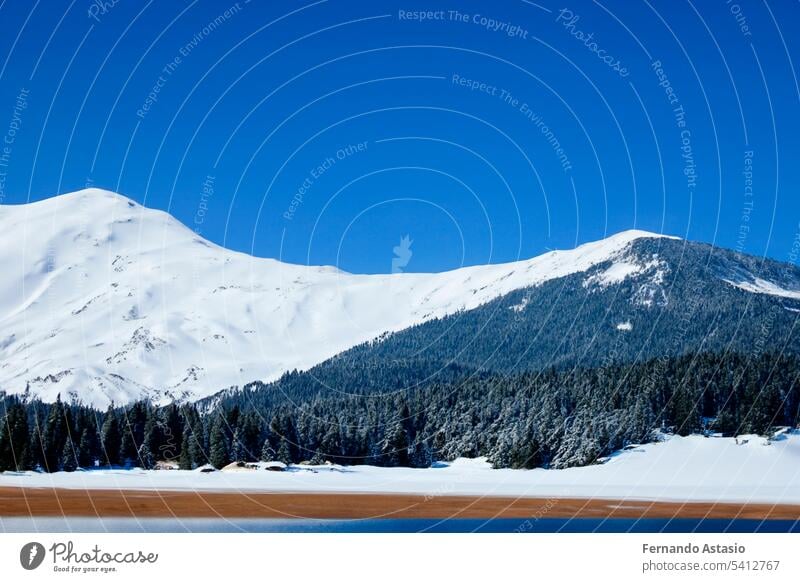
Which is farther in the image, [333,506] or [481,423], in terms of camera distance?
[481,423]

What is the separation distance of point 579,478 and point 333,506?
33.9 meters

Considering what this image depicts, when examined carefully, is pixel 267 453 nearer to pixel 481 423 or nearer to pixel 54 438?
pixel 54 438

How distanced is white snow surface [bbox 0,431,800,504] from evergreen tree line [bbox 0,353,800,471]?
3642 mm

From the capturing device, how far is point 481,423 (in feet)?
365

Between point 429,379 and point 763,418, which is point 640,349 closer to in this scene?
point 429,379

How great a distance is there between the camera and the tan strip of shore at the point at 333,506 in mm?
52156

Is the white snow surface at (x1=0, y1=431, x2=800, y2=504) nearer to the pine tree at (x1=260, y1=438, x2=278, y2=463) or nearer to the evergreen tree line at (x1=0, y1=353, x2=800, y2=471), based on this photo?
the evergreen tree line at (x1=0, y1=353, x2=800, y2=471)

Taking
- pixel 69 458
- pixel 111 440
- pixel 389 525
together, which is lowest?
pixel 389 525

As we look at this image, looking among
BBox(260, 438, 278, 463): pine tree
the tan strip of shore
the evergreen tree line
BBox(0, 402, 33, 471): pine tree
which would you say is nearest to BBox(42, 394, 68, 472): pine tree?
the evergreen tree line

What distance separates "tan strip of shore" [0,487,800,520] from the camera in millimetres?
52156

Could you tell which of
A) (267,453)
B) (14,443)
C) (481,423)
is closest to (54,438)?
(14,443)

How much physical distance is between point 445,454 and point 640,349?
87.6 m

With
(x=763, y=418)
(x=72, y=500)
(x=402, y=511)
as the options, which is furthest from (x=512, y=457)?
(x=72, y=500)

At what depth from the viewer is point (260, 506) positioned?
57.7m
